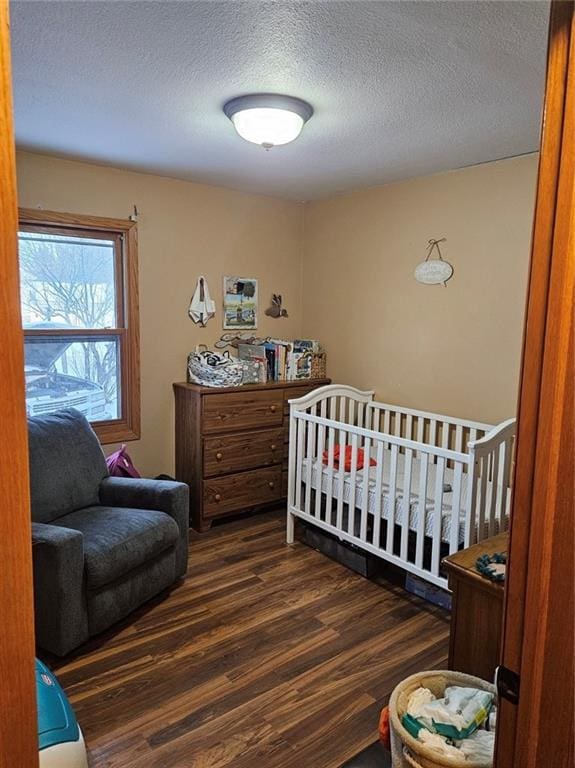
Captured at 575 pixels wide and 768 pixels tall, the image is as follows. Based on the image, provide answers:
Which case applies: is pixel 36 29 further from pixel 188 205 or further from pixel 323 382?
pixel 323 382

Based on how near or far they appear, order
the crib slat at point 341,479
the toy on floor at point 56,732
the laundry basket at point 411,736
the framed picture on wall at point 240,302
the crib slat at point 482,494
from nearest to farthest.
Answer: the laundry basket at point 411,736, the toy on floor at point 56,732, the crib slat at point 482,494, the crib slat at point 341,479, the framed picture on wall at point 240,302

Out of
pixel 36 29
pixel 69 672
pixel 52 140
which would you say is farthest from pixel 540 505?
pixel 52 140

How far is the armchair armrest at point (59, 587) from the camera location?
2.26 metres

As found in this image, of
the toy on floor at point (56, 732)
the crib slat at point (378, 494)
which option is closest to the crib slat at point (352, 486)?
the crib slat at point (378, 494)

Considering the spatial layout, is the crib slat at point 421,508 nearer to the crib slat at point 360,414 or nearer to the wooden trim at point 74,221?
the crib slat at point 360,414

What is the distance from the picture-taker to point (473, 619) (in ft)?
5.60

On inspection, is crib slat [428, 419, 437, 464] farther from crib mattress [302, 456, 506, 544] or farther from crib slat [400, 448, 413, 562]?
crib slat [400, 448, 413, 562]

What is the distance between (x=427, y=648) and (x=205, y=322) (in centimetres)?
260

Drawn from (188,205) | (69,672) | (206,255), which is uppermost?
(188,205)

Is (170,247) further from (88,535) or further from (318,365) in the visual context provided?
(88,535)

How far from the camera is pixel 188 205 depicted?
3840mm

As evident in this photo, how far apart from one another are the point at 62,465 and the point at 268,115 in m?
2.03

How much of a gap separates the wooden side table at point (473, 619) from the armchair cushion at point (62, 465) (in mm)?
1989

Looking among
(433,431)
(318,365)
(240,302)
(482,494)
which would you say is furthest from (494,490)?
(240,302)
